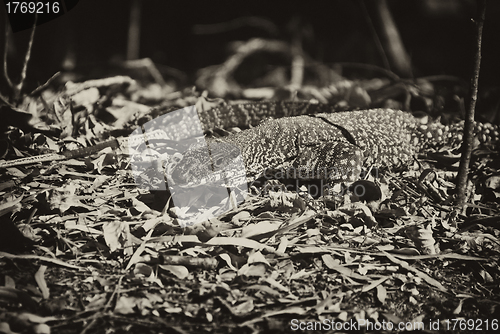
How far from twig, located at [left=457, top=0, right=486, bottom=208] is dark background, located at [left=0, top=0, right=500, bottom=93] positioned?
289cm

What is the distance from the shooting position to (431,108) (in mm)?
5406

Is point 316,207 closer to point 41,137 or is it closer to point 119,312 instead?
point 119,312

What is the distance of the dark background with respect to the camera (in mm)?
5250

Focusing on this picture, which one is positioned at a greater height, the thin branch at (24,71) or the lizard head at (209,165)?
the thin branch at (24,71)

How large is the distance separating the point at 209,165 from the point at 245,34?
15.6ft

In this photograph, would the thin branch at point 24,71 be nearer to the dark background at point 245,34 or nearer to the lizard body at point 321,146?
the dark background at point 245,34

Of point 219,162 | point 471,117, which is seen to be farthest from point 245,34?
point 471,117

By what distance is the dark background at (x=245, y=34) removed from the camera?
525 cm

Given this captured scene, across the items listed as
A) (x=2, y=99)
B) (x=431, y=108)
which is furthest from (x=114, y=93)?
(x=431, y=108)

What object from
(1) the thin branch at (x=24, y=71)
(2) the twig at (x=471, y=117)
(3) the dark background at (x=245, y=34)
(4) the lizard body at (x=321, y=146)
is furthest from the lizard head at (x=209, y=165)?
(3) the dark background at (x=245, y=34)

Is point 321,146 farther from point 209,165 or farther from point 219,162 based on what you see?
point 209,165

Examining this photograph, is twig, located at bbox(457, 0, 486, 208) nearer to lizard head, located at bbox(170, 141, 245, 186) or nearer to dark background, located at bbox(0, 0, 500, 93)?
lizard head, located at bbox(170, 141, 245, 186)

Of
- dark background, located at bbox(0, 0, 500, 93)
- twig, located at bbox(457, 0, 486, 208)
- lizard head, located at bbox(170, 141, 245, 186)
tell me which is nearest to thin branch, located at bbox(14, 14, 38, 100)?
dark background, located at bbox(0, 0, 500, 93)

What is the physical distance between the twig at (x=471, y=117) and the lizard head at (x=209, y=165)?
1.75 meters
